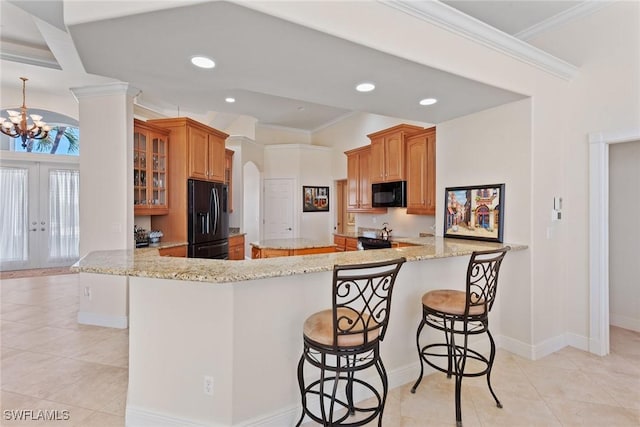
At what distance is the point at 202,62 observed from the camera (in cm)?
210

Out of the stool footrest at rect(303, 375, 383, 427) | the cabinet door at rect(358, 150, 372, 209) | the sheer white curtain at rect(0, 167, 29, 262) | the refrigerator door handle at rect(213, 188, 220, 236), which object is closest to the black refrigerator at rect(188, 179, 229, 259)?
the refrigerator door handle at rect(213, 188, 220, 236)

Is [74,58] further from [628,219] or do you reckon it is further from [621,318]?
[621,318]

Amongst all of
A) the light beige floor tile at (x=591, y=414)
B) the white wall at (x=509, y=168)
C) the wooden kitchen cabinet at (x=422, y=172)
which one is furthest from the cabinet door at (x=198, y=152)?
the light beige floor tile at (x=591, y=414)

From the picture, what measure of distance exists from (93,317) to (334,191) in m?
5.45

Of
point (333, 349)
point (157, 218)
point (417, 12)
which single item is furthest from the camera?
point (157, 218)

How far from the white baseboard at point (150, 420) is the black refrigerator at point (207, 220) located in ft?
8.57

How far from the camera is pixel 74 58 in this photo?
348 cm

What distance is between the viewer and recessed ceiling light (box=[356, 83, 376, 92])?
8.16 ft

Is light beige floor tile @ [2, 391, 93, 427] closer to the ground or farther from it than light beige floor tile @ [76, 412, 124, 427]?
closer to the ground

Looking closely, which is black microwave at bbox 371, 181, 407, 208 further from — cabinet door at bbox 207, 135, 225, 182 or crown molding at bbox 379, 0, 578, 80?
cabinet door at bbox 207, 135, 225, 182

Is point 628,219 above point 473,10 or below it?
below

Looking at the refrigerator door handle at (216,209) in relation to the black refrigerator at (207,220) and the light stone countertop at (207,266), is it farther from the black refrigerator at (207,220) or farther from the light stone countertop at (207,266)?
the light stone countertop at (207,266)

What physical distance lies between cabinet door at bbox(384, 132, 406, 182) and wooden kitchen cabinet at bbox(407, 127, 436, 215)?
10cm

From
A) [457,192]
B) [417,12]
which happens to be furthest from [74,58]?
[457,192]
